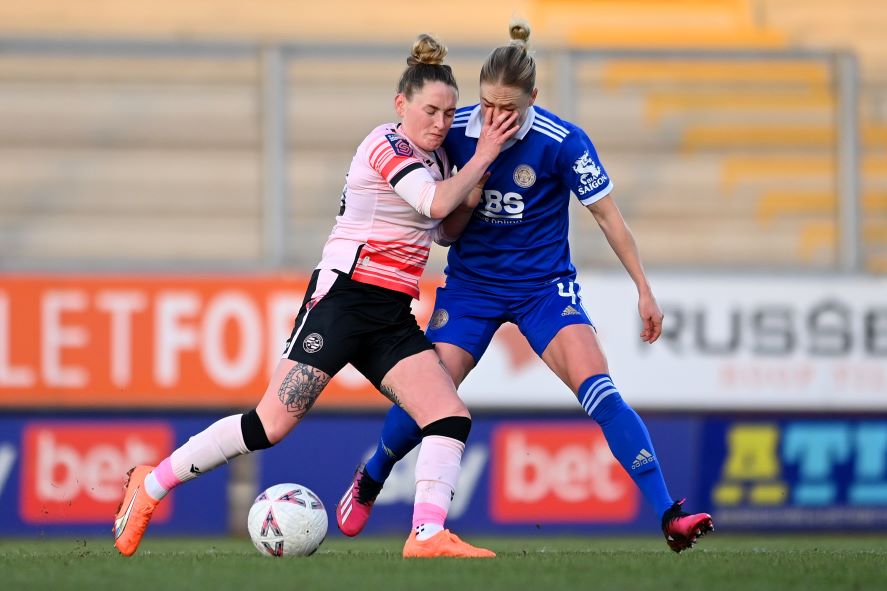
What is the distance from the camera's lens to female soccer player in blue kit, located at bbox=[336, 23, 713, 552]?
551cm

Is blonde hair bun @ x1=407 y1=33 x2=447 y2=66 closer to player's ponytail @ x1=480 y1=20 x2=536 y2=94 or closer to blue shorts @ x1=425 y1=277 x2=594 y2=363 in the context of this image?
player's ponytail @ x1=480 y1=20 x2=536 y2=94

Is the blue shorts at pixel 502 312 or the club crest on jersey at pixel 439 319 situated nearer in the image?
the blue shorts at pixel 502 312

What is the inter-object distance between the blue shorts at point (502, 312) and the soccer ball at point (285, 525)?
817mm

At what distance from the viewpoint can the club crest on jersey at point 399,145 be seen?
532cm

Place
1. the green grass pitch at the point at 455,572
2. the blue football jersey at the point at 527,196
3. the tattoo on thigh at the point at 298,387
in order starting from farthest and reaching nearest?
the blue football jersey at the point at 527,196 → the tattoo on thigh at the point at 298,387 → the green grass pitch at the point at 455,572

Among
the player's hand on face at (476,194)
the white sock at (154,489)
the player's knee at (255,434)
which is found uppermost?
the player's hand on face at (476,194)

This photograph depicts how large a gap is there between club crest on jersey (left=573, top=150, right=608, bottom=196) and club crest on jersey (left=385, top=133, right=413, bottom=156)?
0.66m

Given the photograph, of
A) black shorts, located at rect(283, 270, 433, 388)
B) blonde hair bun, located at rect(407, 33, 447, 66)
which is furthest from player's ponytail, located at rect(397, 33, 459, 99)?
black shorts, located at rect(283, 270, 433, 388)

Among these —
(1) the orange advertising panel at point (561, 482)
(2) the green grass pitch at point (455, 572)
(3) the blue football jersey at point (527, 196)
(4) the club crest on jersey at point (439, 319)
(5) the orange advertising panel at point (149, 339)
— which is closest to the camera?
(2) the green grass pitch at point (455, 572)

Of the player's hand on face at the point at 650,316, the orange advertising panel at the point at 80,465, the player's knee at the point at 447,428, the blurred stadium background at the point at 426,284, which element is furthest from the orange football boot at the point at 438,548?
the orange advertising panel at the point at 80,465

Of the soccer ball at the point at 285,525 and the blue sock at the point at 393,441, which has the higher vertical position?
the blue sock at the point at 393,441

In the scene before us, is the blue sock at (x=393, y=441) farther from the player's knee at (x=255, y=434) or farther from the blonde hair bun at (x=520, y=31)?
the blonde hair bun at (x=520, y=31)

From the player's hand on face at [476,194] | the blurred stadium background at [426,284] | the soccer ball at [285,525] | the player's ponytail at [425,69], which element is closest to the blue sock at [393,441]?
the soccer ball at [285,525]

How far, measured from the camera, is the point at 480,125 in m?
5.68
